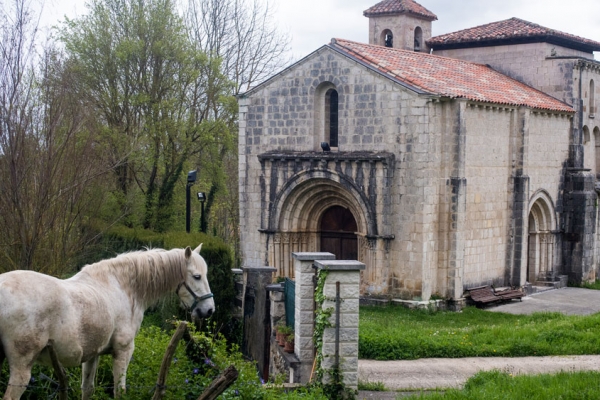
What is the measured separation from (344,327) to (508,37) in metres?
19.2

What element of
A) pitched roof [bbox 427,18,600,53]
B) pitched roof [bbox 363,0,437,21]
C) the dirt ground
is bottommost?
the dirt ground

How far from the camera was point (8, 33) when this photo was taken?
15812 mm

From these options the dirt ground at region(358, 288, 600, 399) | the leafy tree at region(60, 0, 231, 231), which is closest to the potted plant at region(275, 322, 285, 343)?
the dirt ground at region(358, 288, 600, 399)

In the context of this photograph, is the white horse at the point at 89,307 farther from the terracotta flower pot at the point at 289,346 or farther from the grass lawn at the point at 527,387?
the grass lawn at the point at 527,387

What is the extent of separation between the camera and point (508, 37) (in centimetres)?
2759

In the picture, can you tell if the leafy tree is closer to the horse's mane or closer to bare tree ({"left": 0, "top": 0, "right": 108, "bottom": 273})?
bare tree ({"left": 0, "top": 0, "right": 108, "bottom": 273})

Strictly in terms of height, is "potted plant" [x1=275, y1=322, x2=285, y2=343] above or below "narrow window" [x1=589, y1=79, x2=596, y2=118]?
below

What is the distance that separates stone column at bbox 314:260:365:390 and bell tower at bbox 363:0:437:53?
747 inches

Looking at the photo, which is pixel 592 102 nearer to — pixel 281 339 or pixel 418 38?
pixel 418 38

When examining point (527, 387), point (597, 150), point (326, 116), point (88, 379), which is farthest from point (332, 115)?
point (88, 379)

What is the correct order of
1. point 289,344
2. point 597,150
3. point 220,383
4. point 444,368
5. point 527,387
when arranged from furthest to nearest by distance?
point 597,150, point 444,368, point 289,344, point 527,387, point 220,383

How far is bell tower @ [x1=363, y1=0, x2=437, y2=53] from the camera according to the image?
2842cm

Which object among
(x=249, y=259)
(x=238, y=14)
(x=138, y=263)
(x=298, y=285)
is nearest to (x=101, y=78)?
(x=249, y=259)

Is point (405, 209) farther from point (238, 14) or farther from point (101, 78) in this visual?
point (238, 14)
